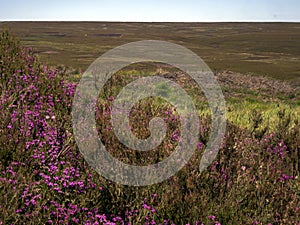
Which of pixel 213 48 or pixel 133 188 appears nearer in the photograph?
pixel 133 188

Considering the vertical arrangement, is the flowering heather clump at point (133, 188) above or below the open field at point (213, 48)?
below

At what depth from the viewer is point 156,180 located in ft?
10.8

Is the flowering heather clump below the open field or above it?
below

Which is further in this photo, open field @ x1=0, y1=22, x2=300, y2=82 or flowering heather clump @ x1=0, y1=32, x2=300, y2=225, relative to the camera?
open field @ x1=0, y1=22, x2=300, y2=82

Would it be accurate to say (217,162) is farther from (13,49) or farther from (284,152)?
(13,49)

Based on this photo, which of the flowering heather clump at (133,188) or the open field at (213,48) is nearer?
the flowering heather clump at (133,188)

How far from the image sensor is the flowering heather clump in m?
2.91

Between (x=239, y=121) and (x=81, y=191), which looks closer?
(x=81, y=191)

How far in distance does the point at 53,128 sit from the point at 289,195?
248cm

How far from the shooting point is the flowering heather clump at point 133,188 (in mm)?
2910

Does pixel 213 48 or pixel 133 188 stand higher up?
pixel 213 48

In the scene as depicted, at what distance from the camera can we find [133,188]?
321 cm

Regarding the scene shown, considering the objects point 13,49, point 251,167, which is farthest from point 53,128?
point 13,49

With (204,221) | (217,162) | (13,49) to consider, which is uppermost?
(13,49)
